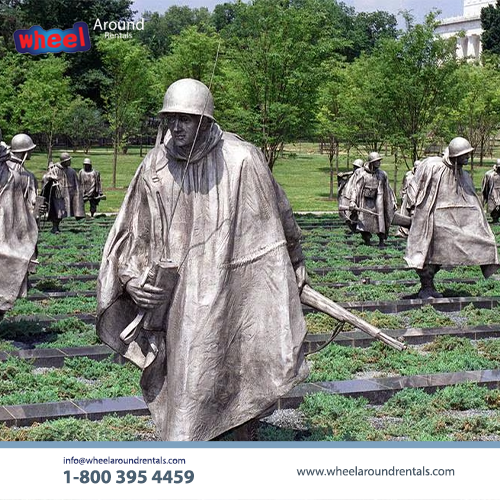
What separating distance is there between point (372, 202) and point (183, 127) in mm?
15843

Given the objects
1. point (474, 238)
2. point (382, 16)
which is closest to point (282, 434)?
point (474, 238)

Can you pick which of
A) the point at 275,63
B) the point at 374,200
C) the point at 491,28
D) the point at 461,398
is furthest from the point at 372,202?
the point at 491,28

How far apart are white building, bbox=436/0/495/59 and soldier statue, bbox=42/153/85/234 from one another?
259 ft

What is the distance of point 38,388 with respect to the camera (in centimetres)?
853

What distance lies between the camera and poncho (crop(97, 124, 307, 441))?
4961 mm

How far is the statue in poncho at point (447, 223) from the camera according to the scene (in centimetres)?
1299

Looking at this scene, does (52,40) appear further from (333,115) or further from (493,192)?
(493,192)

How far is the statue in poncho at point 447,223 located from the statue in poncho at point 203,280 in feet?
26.4

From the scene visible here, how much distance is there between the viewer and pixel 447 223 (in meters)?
13.1

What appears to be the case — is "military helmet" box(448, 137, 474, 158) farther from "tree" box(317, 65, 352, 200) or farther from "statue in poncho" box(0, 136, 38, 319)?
"tree" box(317, 65, 352, 200)

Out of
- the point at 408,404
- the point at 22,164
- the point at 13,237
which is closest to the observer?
the point at 408,404

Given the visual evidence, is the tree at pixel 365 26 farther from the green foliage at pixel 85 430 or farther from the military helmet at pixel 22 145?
the green foliage at pixel 85 430

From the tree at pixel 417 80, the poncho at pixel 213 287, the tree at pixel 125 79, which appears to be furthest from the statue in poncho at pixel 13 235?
the tree at pixel 125 79

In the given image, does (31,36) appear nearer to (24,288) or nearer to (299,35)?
(299,35)
